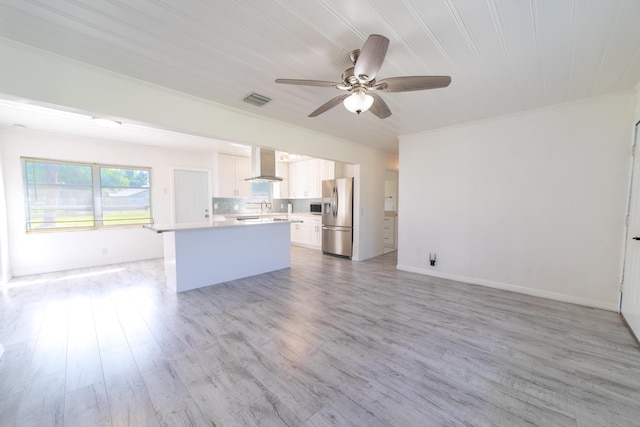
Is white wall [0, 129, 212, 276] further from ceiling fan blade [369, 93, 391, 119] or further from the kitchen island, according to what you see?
ceiling fan blade [369, 93, 391, 119]

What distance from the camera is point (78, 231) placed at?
15.6 ft

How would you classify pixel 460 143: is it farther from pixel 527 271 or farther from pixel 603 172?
pixel 527 271

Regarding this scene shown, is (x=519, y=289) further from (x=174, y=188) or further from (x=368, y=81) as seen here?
(x=174, y=188)

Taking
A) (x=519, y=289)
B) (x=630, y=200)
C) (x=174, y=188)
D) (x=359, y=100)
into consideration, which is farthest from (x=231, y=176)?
(x=630, y=200)

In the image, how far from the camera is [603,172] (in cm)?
293

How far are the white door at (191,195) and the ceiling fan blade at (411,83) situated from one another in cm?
564

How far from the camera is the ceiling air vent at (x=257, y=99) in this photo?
2723 mm

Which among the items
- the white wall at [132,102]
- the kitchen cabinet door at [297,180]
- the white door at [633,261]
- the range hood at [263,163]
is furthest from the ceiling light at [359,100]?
the kitchen cabinet door at [297,180]

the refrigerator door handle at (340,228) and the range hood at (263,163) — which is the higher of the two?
the range hood at (263,163)

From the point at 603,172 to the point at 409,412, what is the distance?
12.1 feet

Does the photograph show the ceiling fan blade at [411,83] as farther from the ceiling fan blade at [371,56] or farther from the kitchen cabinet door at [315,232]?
the kitchen cabinet door at [315,232]

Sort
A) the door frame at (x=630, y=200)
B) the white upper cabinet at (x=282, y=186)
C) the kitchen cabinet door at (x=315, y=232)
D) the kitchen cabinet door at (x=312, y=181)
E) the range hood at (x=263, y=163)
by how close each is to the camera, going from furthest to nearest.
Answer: the white upper cabinet at (x=282, y=186) < the kitchen cabinet door at (x=312, y=181) < the kitchen cabinet door at (x=315, y=232) < the range hood at (x=263, y=163) < the door frame at (x=630, y=200)

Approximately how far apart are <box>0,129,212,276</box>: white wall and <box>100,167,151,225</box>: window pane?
16 centimetres

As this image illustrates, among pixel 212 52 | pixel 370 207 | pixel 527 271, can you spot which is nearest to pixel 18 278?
pixel 212 52
